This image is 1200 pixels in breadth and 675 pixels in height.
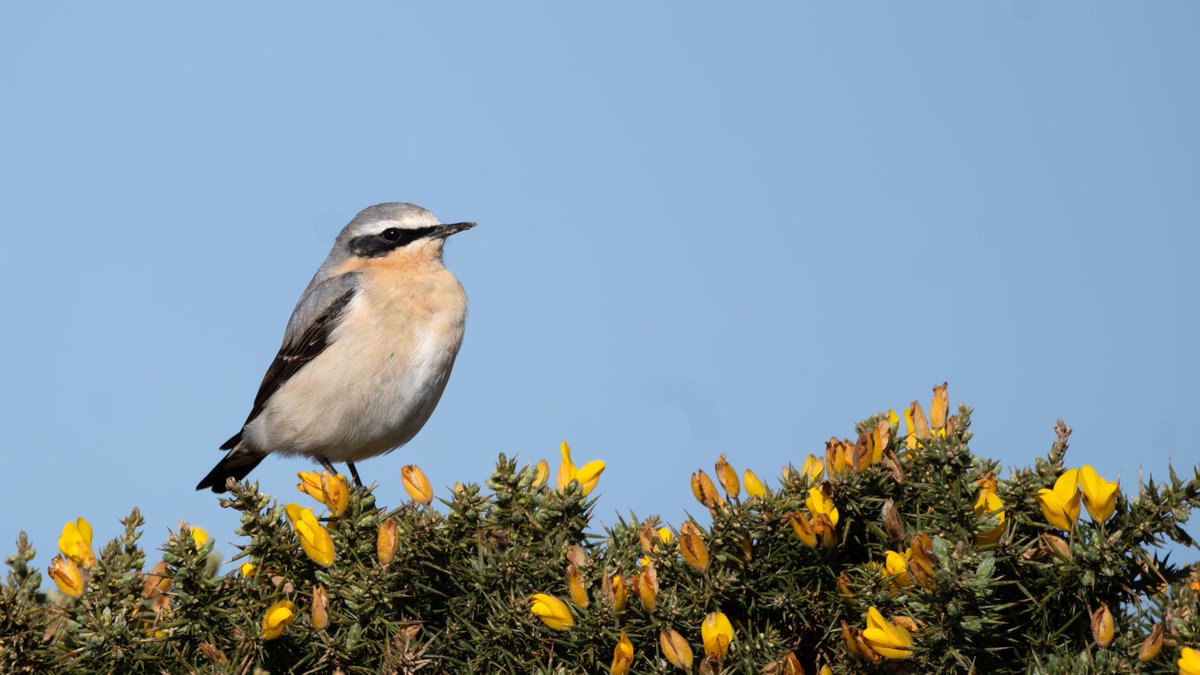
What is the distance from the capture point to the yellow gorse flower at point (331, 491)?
4066mm

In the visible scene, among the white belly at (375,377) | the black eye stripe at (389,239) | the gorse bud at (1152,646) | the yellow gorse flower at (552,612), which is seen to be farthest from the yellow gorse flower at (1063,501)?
the black eye stripe at (389,239)

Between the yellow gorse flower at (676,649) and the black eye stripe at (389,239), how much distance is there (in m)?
5.36

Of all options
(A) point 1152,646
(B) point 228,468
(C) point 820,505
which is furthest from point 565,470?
(B) point 228,468

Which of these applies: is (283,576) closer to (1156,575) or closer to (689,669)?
(689,669)

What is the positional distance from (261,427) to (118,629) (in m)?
4.56

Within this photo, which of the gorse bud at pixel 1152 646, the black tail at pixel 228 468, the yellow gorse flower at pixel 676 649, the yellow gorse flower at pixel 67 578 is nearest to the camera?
the gorse bud at pixel 1152 646

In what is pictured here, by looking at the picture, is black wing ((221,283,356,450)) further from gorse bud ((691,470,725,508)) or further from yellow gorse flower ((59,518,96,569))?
gorse bud ((691,470,725,508))

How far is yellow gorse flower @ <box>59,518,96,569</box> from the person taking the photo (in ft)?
13.9

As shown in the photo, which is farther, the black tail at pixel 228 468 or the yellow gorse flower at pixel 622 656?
the black tail at pixel 228 468

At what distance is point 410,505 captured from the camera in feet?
13.7

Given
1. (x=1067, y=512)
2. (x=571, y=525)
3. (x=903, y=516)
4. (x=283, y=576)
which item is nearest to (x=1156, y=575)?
(x=1067, y=512)

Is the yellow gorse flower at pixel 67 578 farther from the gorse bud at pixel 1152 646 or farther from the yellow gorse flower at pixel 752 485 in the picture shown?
the gorse bud at pixel 1152 646

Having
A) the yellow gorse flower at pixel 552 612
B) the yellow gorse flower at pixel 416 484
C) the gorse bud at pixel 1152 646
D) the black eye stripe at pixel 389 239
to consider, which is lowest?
the gorse bud at pixel 1152 646

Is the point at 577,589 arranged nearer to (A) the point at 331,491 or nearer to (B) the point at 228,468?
(A) the point at 331,491
